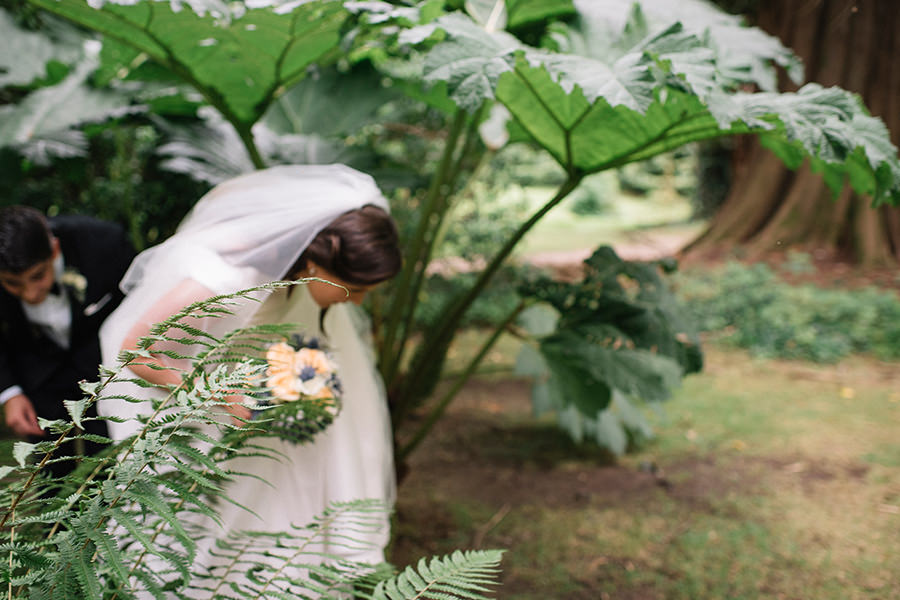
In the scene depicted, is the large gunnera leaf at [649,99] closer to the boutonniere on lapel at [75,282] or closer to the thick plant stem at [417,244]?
the thick plant stem at [417,244]

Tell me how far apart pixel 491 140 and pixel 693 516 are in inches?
72.2

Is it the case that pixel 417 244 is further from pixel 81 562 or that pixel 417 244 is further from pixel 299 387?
pixel 81 562

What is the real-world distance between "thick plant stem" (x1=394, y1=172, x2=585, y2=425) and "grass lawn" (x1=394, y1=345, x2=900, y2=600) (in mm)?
611

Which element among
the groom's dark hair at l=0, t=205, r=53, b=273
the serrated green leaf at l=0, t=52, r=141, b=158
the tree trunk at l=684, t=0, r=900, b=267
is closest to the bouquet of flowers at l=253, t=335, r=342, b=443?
the groom's dark hair at l=0, t=205, r=53, b=273

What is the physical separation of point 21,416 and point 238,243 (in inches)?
47.1

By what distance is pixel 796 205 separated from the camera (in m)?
6.29

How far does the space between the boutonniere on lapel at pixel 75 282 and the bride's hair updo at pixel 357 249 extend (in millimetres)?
1039

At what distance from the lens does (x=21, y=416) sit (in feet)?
7.43

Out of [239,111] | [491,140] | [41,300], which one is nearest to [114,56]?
[239,111]

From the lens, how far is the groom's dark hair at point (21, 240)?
193cm

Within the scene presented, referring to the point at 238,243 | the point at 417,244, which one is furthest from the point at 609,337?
the point at 238,243

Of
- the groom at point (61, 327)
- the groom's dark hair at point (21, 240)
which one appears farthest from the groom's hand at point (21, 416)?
the groom's dark hair at point (21, 240)

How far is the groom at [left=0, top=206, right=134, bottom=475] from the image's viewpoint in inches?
88.7

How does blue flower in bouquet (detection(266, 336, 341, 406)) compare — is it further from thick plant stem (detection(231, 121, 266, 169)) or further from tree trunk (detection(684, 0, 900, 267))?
tree trunk (detection(684, 0, 900, 267))
